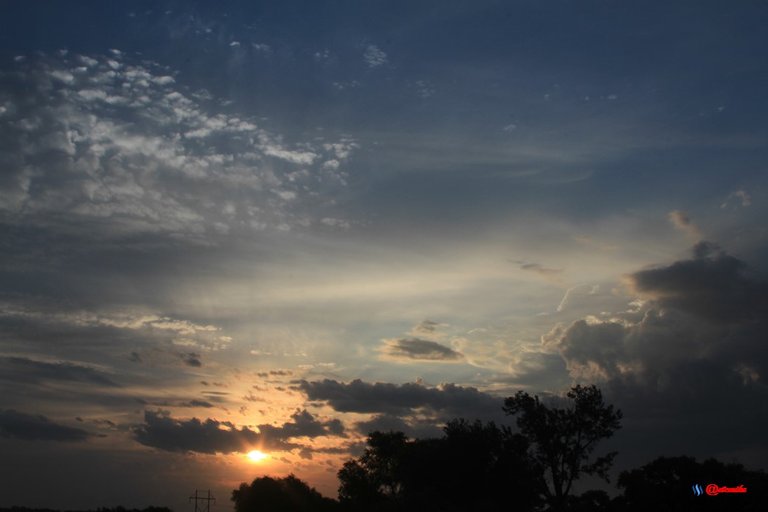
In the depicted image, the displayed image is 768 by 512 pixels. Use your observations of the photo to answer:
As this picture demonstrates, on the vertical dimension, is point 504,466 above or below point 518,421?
below

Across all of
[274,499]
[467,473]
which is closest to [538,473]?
[467,473]

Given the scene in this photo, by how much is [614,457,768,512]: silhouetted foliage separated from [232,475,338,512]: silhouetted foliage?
5344cm

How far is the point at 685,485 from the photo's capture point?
7475 centimetres

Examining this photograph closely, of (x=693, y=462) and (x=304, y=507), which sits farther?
(x=304, y=507)

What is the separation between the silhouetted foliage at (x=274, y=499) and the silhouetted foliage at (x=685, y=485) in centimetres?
5344

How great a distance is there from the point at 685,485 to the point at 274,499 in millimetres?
69172

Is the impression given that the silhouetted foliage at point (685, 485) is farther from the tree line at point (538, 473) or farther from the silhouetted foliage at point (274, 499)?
the silhouetted foliage at point (274, 499)

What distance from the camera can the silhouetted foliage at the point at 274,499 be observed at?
112938 mm

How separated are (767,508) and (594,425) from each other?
18234 mm

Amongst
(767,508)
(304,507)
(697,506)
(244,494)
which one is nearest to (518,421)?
(697,506)

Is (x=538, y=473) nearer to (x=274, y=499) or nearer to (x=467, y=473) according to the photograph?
(x=467, y=473)

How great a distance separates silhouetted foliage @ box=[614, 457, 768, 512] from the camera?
70.4 meters

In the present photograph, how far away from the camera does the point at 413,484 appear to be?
2985 inches

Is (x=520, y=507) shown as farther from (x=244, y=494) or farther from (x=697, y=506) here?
(x=244, y=494)
